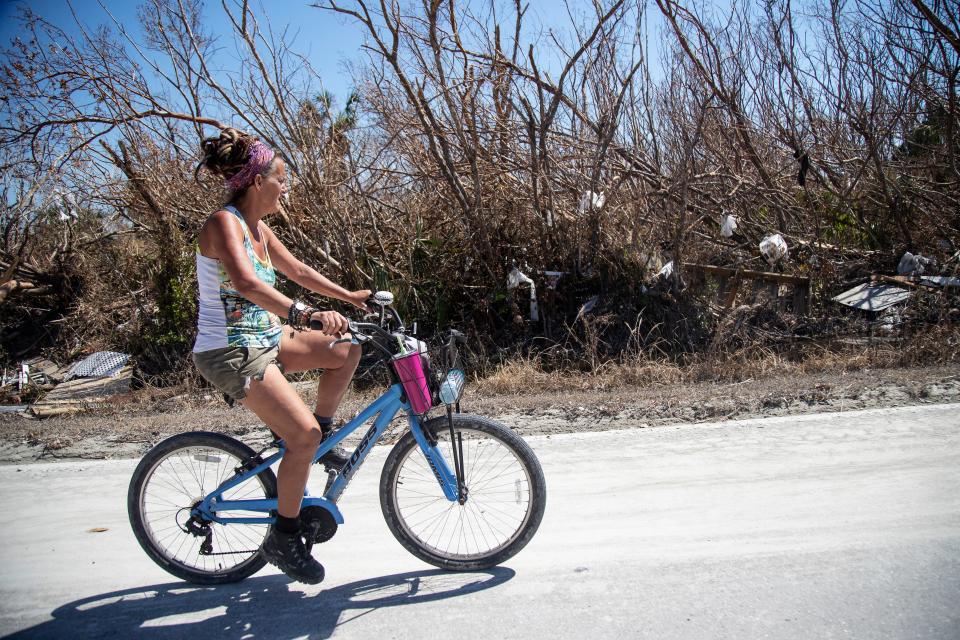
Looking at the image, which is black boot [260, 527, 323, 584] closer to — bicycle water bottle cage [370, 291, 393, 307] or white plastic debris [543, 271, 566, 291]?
Answer: bicycle water bottle cage [370, 291, 393, 307]

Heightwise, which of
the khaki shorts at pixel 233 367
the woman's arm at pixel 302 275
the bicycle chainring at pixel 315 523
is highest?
Result: the woman's arm at pixel 302 275

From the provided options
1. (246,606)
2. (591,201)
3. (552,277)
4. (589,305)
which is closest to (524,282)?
(552,277)

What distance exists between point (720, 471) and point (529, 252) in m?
5.45

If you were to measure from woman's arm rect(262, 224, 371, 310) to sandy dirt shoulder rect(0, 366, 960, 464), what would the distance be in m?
2.45

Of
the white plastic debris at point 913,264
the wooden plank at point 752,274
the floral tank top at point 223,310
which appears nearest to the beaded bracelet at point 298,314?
the floral tank top at point 223,310

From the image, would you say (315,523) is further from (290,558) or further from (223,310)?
(223,310)

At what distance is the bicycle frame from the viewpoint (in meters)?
3.29

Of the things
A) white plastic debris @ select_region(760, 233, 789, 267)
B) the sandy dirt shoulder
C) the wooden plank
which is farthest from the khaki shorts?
white plastic debris @ select_region(760, 233, 789, 267)

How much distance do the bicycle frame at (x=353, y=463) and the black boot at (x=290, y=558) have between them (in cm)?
16

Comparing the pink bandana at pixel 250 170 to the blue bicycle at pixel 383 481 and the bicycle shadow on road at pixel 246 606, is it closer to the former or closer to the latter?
the blue bicycle at pixel 383 481

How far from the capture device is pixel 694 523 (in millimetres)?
3742

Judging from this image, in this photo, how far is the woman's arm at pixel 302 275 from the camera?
3.40 meters

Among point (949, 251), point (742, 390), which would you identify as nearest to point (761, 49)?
point (949, 251)

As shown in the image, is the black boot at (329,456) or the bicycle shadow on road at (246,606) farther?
the black boot at (329,456)
